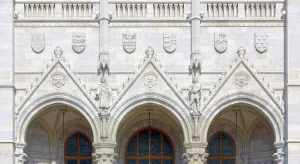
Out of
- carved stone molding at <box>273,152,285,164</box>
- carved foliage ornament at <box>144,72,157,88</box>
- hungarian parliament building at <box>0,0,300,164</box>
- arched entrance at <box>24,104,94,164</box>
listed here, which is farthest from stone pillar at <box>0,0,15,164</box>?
carved stone molding at <box>273,152,285,164</box>

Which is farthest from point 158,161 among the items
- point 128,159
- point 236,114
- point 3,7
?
point 3,7

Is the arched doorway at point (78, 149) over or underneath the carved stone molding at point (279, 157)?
over

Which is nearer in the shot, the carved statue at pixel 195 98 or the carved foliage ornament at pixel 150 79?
the carved statue at pixel 195 98

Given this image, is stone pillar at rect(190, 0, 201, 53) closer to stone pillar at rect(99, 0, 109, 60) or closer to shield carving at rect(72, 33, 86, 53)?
stone pillar at rect(99, 0, 109, 60)

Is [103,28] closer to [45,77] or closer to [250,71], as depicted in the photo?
[45,77]

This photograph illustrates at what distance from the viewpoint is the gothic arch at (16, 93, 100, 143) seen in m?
33.1

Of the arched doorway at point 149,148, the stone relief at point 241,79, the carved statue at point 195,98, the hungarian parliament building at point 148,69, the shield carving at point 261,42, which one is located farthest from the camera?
the arched doorway at point 149,148

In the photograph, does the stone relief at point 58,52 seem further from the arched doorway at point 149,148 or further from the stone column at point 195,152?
the stone column at point 195,152

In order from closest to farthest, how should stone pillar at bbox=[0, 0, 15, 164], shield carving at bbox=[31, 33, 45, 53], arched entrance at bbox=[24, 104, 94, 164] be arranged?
stone pillar at bbox=[0, 0, 15, 164] < shield carving at bbox=[31, 33, 45, 53] < arched entrance at bbox=[24, 104, 94, 164]

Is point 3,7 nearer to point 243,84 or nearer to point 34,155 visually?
point 34,155

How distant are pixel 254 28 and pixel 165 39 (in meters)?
3.11

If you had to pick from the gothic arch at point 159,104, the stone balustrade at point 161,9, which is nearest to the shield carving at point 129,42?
the stone balustrade at point 161,9

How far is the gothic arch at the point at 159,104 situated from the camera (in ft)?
109

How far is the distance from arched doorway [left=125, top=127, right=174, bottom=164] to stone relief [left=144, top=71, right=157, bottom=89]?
8.51ft
